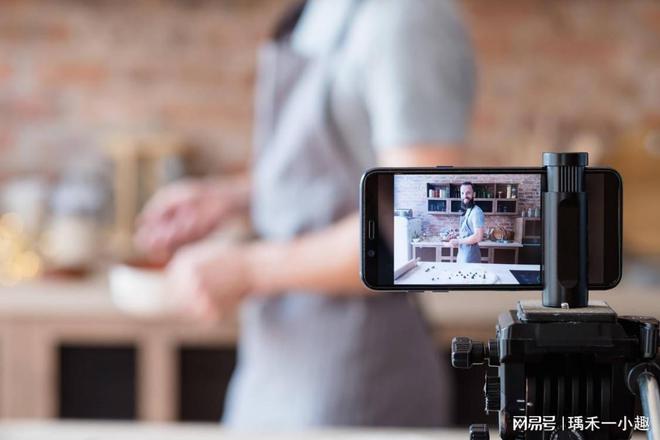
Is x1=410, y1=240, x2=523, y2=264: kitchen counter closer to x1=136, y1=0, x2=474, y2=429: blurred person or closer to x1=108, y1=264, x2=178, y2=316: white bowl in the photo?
x1=136, y1=0, x2=474, y2=429: blurred person

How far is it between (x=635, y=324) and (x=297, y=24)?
2.15 feet

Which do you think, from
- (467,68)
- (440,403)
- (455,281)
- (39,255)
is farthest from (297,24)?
(39,255)

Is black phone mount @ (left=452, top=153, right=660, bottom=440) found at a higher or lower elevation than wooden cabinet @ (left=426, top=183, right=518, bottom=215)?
lower

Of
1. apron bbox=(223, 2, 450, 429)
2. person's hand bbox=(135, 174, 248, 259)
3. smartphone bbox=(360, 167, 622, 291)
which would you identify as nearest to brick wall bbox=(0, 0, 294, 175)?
person's hand bbox=(135, 174, 248, 259)

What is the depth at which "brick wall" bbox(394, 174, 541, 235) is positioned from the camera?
32 cm

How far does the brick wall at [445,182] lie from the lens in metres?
0.32

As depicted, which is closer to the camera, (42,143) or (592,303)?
(592,303)

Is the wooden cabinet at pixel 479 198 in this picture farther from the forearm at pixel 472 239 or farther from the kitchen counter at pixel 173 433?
the kitchen counter at pixel 173 433

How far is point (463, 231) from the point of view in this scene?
1.07 ft

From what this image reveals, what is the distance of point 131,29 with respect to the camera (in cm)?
206

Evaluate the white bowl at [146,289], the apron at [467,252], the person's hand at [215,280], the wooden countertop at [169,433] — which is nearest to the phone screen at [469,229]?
the apron at [467,252]

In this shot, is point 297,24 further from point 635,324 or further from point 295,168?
point 635,324

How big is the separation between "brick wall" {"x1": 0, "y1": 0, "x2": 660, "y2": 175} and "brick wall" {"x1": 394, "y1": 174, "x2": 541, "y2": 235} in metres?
1.68

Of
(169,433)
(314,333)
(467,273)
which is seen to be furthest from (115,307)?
(467,273)
